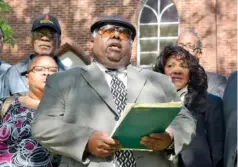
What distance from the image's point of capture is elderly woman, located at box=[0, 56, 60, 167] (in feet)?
12.7

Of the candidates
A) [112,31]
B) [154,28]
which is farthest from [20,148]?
[154,28]

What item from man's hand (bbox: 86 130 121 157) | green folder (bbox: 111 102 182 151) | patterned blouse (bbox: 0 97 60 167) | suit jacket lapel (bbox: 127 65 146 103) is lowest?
patterned blouse (bbox: 0 97 60 167)

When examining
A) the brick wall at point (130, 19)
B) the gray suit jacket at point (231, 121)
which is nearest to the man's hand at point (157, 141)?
the gray suit jacket at point (231, 121)

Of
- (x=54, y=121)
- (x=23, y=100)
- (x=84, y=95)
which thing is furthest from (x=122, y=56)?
(x=23, y=100)

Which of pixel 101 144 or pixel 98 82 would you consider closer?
pixel 101 144

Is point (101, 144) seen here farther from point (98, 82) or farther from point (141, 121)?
point (98, 82)

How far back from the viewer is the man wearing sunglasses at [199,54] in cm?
502

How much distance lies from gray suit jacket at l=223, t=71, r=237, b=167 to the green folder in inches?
30.9

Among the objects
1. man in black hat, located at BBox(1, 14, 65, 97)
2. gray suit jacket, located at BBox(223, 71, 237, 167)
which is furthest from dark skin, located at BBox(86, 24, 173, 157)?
man in black hat, located at BBox(1, 14, 65, 97)

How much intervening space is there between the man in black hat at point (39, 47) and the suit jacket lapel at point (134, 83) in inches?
56.8

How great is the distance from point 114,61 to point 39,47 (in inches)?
66.2

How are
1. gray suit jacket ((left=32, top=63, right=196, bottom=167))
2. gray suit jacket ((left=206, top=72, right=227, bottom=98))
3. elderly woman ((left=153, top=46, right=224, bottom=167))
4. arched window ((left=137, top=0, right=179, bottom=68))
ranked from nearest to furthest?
gray suit jacket ((left=32, top=63, right=196, bottom=167)), elderly woman ((left=153, top=46, right=224, bottom=167)), gray suit jacket ((left=206, top=72, right=227, bottom=98)), arched window ((left=137, top=0, right=179, bottom=68))

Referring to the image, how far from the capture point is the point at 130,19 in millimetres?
16922

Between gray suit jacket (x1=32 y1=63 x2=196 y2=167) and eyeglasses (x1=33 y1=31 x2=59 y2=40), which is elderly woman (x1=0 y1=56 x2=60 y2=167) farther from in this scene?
eyeglasses (x1=33 y1=31 x2=59 y2=40)
